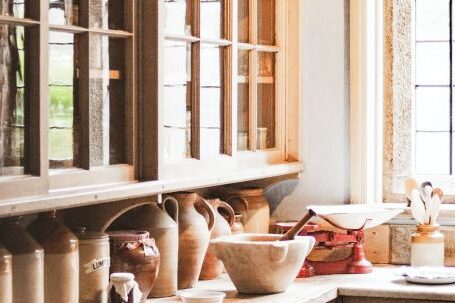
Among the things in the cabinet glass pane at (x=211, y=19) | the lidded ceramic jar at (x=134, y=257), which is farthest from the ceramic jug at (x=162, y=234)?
the cabinet glass pane at (x=211, y=19)

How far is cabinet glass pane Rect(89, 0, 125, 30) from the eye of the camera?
332cm

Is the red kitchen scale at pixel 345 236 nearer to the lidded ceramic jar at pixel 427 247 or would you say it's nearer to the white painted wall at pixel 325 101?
the lidded ceramic jar at pixel 427 247

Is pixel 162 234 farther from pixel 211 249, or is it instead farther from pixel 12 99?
pixel 12 99

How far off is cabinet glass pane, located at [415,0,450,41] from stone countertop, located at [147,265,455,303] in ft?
4.00

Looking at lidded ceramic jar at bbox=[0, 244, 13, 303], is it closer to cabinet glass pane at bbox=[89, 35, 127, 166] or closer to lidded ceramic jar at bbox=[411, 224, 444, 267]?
cabinet glass pane at bbox=[89, 35, 127, 166]

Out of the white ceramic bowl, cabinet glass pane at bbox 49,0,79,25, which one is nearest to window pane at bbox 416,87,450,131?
the white ceramic bowl

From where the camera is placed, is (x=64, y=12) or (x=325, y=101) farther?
(x=325, y=101)

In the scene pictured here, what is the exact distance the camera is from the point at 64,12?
3.18 metres

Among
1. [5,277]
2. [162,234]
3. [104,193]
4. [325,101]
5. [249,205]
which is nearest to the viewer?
[5,277]

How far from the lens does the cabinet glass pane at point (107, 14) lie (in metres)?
3.32

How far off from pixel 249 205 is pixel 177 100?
991 millimetres

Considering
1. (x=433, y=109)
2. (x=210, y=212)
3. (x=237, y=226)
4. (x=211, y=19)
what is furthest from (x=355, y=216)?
(x=211, y=19)

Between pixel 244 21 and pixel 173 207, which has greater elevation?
pixel 244 21

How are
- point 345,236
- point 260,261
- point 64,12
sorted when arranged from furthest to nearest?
point 345,236 < point 260,261 < point 64,12
